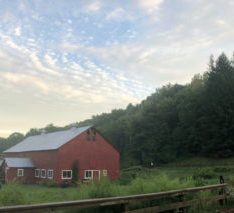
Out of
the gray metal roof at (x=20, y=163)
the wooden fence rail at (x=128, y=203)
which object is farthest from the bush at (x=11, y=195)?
the gray metal roof at (x=20, y=163)

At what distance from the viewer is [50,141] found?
2633 inches

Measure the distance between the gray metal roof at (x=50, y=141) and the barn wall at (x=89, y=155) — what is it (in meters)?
1.09

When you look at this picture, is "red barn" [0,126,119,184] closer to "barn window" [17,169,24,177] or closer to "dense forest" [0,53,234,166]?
"barn window" [17,169,24,177]

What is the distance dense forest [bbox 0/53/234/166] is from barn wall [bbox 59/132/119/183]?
25.4 m

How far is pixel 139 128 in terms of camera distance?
345 feet

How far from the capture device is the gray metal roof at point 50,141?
6234cm

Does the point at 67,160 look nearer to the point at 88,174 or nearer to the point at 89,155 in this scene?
the point at 89,155

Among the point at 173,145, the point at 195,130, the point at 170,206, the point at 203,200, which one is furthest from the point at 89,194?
the point at 173,145

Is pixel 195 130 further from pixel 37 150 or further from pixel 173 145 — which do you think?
pixel 37 150

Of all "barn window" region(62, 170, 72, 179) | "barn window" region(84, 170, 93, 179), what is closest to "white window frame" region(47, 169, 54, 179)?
"barn window" region(62, 170, 72, 179)

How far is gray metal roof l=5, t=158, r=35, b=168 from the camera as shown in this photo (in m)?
65.8

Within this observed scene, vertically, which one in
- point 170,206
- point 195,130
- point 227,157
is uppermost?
point 195,130

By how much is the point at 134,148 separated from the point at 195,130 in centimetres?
1876

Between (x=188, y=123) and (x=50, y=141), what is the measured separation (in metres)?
35.6
